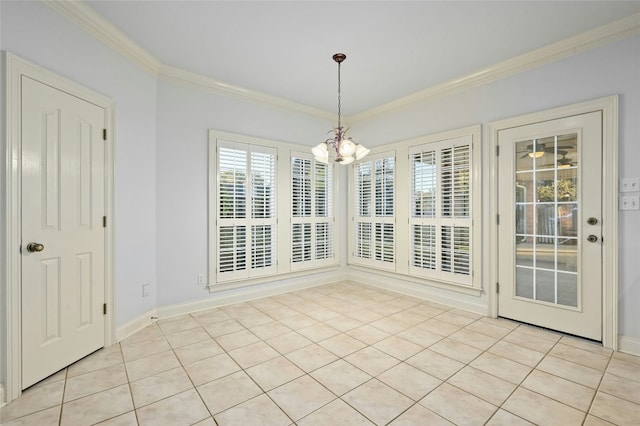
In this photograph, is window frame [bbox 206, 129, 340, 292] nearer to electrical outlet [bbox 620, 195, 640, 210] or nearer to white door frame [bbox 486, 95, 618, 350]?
white door frame [bbox 486, 95, 618, 350]

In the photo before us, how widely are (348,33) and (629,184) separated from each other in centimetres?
277

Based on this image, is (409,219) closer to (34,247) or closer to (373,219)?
(373,219)

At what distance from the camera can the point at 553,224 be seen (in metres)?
2.98

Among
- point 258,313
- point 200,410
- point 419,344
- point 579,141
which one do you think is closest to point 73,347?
point 200,410

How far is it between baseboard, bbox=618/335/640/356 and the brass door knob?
15.3 feet

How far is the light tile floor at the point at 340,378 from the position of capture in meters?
1.78

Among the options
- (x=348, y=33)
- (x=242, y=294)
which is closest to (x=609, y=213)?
(x=348, y=33)

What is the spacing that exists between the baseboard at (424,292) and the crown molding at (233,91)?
2.80m

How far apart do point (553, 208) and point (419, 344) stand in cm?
192

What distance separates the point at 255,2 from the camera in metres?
2.32

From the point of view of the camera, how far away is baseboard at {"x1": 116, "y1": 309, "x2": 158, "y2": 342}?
9.21 ft

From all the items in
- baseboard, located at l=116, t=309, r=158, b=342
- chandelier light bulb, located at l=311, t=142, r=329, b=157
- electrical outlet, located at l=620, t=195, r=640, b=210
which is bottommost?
baseboard, located at l=116, t=309, r=158, b=342

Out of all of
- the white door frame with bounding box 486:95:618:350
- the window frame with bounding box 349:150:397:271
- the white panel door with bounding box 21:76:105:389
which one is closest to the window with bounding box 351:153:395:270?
the window frame with bounding box 349:150:397:271

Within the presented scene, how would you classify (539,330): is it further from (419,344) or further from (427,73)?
(427,73)
